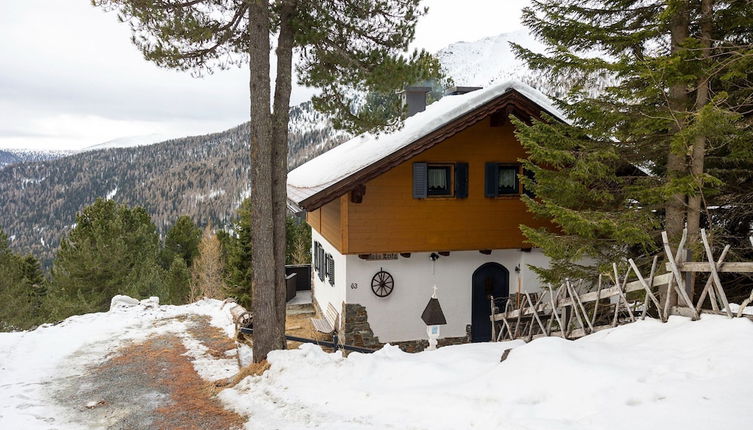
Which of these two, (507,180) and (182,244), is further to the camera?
(182,244)

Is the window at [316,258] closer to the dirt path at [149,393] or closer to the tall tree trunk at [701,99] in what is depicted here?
the dirt path at [149,393]

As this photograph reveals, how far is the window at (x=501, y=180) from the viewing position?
1305cm

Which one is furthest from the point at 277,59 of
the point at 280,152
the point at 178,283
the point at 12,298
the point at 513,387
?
the point at 12,298

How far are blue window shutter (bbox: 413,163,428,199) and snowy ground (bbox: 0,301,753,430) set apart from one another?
16.8ft

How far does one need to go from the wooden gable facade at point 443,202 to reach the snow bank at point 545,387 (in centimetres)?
501

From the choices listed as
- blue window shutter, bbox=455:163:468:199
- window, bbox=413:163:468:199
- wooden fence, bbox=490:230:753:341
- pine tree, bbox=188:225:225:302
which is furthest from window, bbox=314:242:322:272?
pine tree, bbox=188:225:225:302

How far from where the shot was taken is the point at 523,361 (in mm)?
5945

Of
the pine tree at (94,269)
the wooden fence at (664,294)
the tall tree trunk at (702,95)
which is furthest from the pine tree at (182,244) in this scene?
the tall tree trunk at (702,95)

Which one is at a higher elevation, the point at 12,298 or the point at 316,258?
the point at 316,258

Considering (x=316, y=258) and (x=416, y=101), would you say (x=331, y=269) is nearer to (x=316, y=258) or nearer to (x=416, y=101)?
(x=316, y=258)

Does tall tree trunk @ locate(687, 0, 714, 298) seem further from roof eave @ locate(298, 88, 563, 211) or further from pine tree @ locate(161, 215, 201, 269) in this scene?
pine tree @ locate(161, 215, 201, 269)

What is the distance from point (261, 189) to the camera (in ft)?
28.4

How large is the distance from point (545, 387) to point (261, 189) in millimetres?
5959

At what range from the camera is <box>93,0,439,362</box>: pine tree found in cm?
846
